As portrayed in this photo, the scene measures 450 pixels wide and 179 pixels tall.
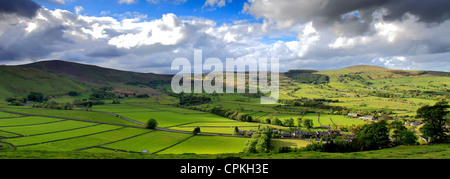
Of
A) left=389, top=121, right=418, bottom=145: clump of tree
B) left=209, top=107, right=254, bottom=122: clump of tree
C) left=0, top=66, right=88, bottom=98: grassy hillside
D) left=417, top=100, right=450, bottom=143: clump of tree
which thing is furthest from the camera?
left=0, top=66, right=88, bottom=98: grassy hillside

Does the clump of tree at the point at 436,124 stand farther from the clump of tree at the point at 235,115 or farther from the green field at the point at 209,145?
the clump of tree at the point at 235,115

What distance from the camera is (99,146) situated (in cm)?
4297

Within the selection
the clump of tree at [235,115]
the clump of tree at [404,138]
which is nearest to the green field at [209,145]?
the clump of tree at [404,138]

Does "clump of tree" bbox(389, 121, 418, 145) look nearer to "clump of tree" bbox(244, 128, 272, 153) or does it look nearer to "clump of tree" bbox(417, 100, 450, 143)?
"clump of tree" bbox(417, 100, 450, 143)

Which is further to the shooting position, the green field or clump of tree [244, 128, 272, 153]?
the green field

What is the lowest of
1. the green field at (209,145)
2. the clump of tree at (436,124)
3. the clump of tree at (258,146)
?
the green field at (209,145)

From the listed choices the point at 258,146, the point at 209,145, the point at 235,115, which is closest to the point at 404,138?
the point at 258,146

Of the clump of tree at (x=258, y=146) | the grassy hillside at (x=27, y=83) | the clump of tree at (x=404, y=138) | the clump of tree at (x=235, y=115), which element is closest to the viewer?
the clump of tree at (x=404, y=138)

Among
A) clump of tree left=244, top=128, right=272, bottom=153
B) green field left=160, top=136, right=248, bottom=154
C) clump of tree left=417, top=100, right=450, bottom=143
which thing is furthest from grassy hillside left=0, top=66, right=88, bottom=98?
clump of tree left=417, top=100, right=450, bottom=143

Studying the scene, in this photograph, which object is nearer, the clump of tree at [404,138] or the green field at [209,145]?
the clump of tree at [404,138]

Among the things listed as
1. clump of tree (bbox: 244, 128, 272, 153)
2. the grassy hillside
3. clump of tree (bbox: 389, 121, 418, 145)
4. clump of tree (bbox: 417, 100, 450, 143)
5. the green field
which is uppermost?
the grassy hillside

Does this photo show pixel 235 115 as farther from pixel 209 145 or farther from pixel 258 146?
pixel 258 146
